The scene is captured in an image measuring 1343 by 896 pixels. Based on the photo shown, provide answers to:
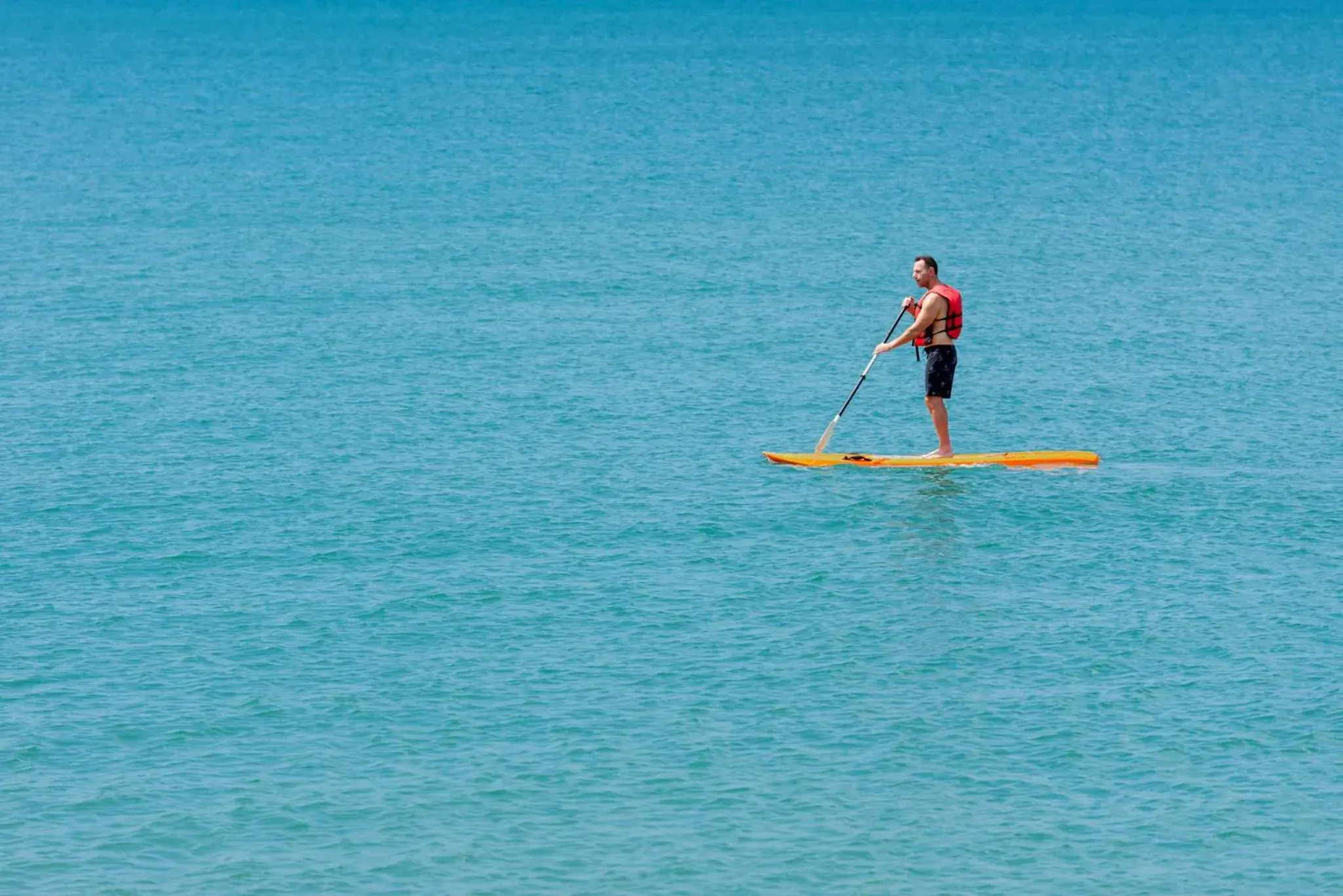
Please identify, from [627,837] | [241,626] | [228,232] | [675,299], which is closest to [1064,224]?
[675,299]

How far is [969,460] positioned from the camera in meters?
23.4

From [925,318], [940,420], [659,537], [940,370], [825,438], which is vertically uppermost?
[925,318]

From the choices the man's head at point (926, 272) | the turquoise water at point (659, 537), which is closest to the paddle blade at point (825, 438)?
the turquoise water at point (659, 537)

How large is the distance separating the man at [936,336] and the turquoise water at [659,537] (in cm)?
107

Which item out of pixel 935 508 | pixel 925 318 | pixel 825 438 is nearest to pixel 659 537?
pixel 935 508

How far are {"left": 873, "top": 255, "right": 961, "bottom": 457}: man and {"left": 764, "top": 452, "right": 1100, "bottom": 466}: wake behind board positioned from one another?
0.24 metres

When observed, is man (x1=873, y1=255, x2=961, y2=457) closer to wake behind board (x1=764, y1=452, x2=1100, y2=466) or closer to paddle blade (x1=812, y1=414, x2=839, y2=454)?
wake behind board (x1=764, y1=452, x2=1100, y2=466)

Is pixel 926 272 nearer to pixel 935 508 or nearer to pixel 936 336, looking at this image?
pixel 936 336

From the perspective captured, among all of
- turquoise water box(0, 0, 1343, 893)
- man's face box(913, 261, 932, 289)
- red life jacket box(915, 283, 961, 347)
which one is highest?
man's face box(913, 261, 932, 289)

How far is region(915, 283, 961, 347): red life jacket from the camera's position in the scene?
23047 millimetres

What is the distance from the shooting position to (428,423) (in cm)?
2598

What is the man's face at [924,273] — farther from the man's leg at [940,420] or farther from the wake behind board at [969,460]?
the wake behind board at [969,460]

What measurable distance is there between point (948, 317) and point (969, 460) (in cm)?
165

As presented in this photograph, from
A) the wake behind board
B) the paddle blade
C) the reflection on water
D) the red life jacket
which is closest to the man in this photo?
the red life jacket
